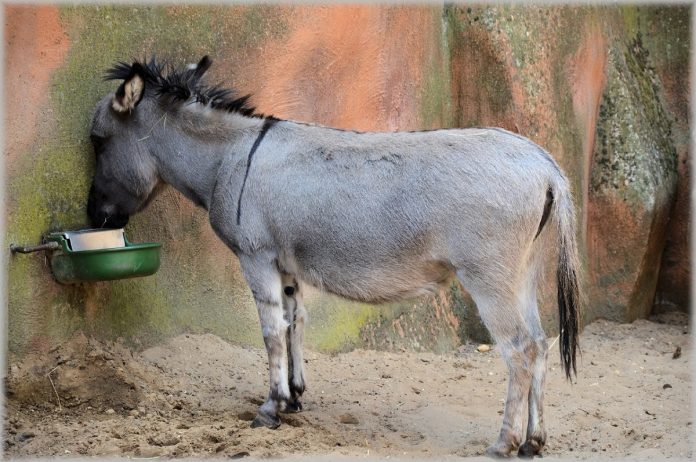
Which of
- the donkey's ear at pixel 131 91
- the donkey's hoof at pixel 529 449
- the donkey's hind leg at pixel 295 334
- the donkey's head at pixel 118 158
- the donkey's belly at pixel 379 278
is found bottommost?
the donkey's hoof at pixel 529 449

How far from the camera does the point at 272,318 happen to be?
5633 millimetres

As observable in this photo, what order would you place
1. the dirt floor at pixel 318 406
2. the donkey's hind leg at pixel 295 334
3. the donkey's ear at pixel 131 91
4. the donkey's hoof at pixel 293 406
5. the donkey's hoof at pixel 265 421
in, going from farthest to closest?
1. the donkey's hind leg at pixel 295 334
2. the donkey's hoof at pixel 293 406
3. the donkey's ear at pixel 131 91
4. the donkey's hoof at pixel 265 421
5. the dirt floor at pixel 318 406

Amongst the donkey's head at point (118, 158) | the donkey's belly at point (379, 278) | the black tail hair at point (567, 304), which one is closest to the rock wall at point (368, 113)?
the donkey's head at point (118, 158)

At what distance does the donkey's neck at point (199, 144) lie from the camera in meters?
5.81

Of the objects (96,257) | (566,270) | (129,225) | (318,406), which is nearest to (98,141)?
(129,225)

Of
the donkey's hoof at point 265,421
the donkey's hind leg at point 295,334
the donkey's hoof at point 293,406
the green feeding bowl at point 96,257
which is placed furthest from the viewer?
the donkey's hind leg at point 295,334

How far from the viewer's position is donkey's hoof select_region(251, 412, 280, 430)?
550 cm

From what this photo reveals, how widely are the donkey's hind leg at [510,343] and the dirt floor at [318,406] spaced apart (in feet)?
0.97

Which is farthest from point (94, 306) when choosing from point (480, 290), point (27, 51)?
point (480, 290)

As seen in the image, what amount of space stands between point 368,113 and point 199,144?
1855 mm

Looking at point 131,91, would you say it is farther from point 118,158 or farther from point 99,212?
point 99,212

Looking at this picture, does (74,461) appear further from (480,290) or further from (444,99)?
(444,99)

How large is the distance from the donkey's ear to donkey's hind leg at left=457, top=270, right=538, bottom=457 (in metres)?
2.34

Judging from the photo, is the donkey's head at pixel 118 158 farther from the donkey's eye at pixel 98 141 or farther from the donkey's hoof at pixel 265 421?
the donkey's hoof at pixel 265 421
